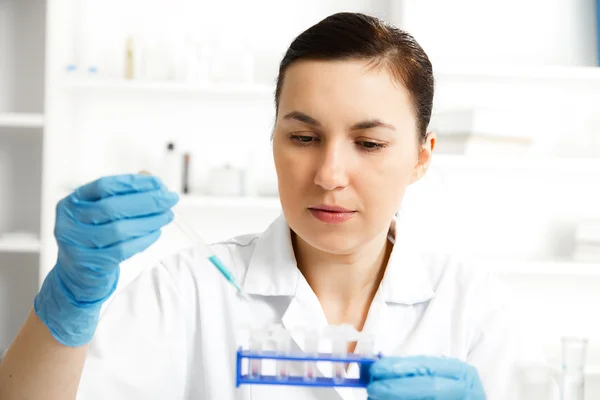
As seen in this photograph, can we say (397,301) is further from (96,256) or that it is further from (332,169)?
(96,256)

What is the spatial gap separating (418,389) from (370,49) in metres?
0.62

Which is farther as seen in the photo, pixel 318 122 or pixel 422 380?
pixel 318 122

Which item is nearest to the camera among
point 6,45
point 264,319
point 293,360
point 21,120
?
point 293,360

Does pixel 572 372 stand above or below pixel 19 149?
below

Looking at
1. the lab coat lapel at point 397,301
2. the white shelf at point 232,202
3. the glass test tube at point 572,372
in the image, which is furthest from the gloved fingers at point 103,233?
the white shelf at point 232,202

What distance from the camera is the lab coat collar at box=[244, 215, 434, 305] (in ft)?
4.72

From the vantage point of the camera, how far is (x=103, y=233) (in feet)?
3.69

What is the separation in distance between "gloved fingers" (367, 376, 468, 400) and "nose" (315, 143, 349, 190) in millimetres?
368

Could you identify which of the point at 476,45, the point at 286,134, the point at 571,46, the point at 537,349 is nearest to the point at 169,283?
the point at 286,134

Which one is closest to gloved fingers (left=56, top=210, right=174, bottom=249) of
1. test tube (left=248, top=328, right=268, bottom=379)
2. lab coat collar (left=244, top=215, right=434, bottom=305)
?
test tube (left=248, top=328, right=268, bottom=379)

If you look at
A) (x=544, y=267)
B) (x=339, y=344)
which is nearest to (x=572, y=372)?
(x=339, y=344)

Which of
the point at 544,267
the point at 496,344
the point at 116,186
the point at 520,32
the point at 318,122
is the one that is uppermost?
the point at 520,32

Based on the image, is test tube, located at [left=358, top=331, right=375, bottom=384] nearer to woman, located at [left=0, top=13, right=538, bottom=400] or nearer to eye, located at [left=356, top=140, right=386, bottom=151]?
woman, located at [left=0, top=13, right=538, bottom=400]

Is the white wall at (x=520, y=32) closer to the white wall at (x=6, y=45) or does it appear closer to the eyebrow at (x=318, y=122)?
Result: the white wall at (x=6, y=45)
